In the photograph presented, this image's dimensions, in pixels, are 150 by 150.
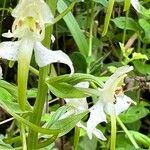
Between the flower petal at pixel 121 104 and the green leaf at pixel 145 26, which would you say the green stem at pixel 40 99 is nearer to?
A: the flower petal at pixel 121 104

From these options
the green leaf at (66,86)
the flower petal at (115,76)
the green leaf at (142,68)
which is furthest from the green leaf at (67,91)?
the green leaf at (142,68)

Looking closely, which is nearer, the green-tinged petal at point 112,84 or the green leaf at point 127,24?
the green-tinged petal at point 112,84

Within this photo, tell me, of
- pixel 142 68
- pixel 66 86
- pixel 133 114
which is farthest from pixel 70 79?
pixel 142 68

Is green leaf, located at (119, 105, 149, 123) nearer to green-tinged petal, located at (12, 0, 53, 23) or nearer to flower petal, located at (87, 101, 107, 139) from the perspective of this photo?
flower petal, located at (87, 101, 107, 139)

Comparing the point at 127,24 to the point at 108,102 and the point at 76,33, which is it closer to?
the point at 76,33

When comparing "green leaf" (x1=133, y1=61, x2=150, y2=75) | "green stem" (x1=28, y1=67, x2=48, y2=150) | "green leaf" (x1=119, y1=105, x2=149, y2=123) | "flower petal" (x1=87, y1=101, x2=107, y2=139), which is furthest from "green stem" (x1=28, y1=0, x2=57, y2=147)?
"green leaf" (x1=133, y1=61, x2=150, y2=75)

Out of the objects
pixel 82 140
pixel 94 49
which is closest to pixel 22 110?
pixel 82 140

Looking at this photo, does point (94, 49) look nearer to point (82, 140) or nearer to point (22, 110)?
point (82, 140)
